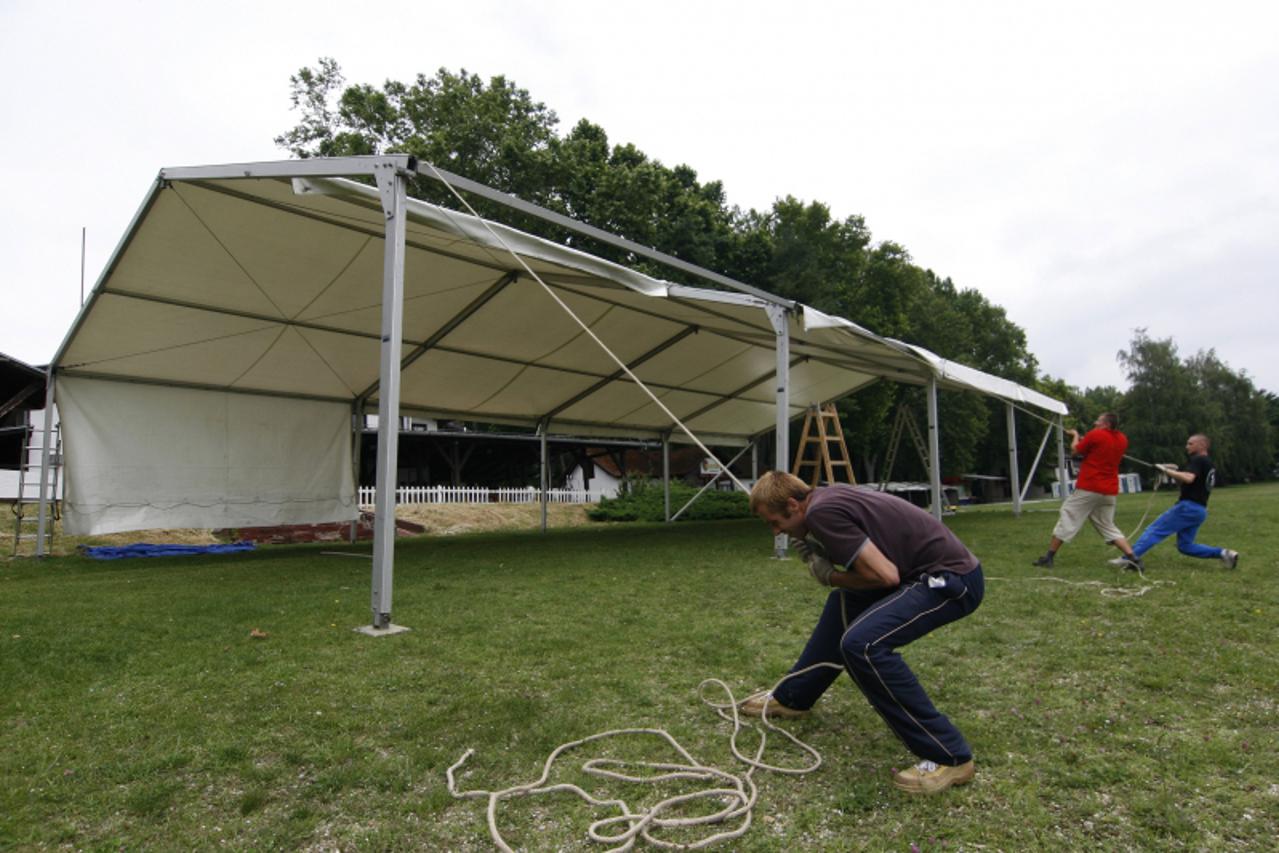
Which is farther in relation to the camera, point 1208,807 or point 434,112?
point 434,112

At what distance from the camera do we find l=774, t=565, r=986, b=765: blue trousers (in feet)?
7.98

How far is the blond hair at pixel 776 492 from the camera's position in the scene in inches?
104

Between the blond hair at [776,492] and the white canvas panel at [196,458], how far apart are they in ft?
34.8

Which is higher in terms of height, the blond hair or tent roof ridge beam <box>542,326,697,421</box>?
tent roof ridge beam <box>542,326,697,421</box>

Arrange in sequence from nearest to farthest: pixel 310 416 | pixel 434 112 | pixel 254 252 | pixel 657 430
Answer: pixel 254 252, pixel 310 416, pixel 657 430, pixel 434 112

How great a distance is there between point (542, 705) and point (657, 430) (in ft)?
42.7

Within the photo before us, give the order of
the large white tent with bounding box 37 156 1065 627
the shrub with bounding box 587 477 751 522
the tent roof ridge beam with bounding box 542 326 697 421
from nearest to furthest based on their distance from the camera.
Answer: the large white tent with bounding box 37 156 1065 627 < the tent roof ridge beam with bounding box 542 326 697 421 < the shrub with bounding box 587 477 751 522

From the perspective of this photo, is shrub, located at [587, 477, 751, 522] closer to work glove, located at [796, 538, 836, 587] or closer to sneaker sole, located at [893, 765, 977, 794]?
work glove, located at [796, 538, 836, 587]

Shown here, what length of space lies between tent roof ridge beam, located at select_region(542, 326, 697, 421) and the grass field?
5.52 metres

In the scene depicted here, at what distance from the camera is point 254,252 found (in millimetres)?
7590

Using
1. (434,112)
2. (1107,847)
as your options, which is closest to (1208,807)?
(1107,847)

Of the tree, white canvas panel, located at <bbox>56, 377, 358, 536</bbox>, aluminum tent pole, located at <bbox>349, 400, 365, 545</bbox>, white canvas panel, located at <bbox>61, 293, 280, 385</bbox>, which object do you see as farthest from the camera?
the tree

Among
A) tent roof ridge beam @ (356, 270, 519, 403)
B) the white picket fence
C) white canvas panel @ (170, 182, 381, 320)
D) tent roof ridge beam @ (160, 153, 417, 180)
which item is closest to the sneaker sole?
tent roof ridge beam @ (160, 153, 417, 180)

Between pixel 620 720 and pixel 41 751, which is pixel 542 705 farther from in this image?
pixel 41 751
